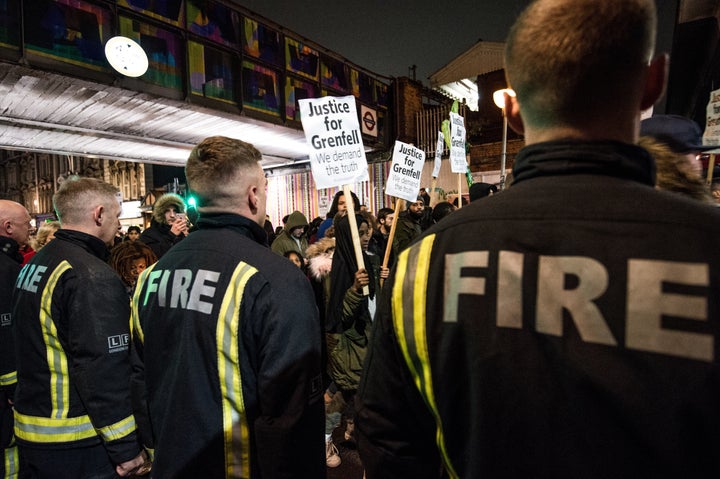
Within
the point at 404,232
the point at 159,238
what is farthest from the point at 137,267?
the point at 404,232

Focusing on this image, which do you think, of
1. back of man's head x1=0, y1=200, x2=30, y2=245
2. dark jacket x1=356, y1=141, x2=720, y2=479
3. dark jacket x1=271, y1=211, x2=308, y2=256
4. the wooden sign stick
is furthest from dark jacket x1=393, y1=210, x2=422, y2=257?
dark jacket x1=356, y1=141, x2=720, y2=479

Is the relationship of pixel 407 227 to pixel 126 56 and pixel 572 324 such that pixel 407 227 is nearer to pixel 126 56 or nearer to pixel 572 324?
pixel 126 56

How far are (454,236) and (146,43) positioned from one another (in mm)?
9116

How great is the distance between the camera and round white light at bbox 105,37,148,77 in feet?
24.1

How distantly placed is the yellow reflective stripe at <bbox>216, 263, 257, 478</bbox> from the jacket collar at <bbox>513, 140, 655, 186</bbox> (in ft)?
4.27

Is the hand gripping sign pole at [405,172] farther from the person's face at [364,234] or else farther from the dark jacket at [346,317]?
the dark jacket at [346,317]

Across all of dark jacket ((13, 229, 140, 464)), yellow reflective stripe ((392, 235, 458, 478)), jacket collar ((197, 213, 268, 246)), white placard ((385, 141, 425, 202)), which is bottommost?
dark jacket ((13, 229, 140, 464))

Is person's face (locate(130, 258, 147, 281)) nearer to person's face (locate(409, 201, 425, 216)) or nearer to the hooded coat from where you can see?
the hooded coat

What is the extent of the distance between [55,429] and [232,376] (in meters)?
1.61

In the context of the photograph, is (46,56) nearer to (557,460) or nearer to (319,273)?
(319,273)

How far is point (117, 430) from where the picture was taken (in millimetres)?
2463

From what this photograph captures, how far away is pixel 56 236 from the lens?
2.74 metres

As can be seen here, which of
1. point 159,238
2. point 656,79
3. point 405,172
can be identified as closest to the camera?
point 656,79

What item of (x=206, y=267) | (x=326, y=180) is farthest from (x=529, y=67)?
(x=326, y=180)
